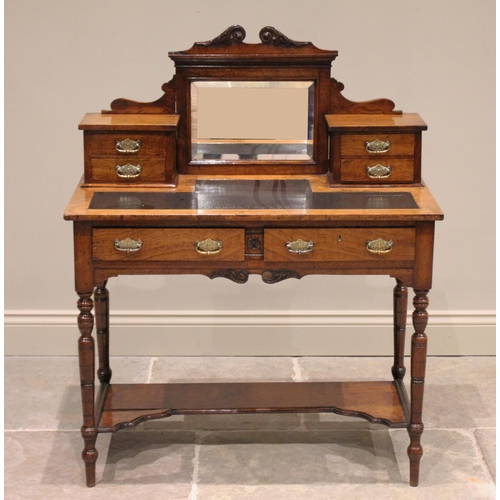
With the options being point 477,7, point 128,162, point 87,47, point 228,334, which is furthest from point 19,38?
point 477,7

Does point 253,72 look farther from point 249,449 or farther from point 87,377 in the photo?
point 249,449

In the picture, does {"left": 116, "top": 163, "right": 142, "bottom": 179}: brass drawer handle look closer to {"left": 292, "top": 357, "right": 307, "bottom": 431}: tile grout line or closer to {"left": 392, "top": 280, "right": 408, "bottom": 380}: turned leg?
{"left": 392, "top": 280, "right": 408, "bottom": 380}: turned leg

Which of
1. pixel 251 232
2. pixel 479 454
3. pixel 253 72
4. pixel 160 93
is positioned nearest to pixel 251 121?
pixel 253 72

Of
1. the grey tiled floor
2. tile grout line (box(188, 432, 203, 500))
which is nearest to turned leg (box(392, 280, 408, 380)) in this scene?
the grey tiled floor

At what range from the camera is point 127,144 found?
11.3ft

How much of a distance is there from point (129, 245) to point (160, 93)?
1.07 m

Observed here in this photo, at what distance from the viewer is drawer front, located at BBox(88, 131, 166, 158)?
344 cm

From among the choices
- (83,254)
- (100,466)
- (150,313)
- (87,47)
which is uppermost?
(87,47)

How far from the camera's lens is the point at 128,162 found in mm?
3459

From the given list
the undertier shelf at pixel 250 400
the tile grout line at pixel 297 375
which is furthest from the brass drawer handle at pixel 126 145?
the tile grout line at pixel 297 375

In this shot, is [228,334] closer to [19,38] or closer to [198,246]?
[198,246]

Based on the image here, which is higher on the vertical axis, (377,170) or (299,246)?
(377,170)

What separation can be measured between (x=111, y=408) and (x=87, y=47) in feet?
4.82

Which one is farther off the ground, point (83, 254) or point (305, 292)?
point (83, 254)
